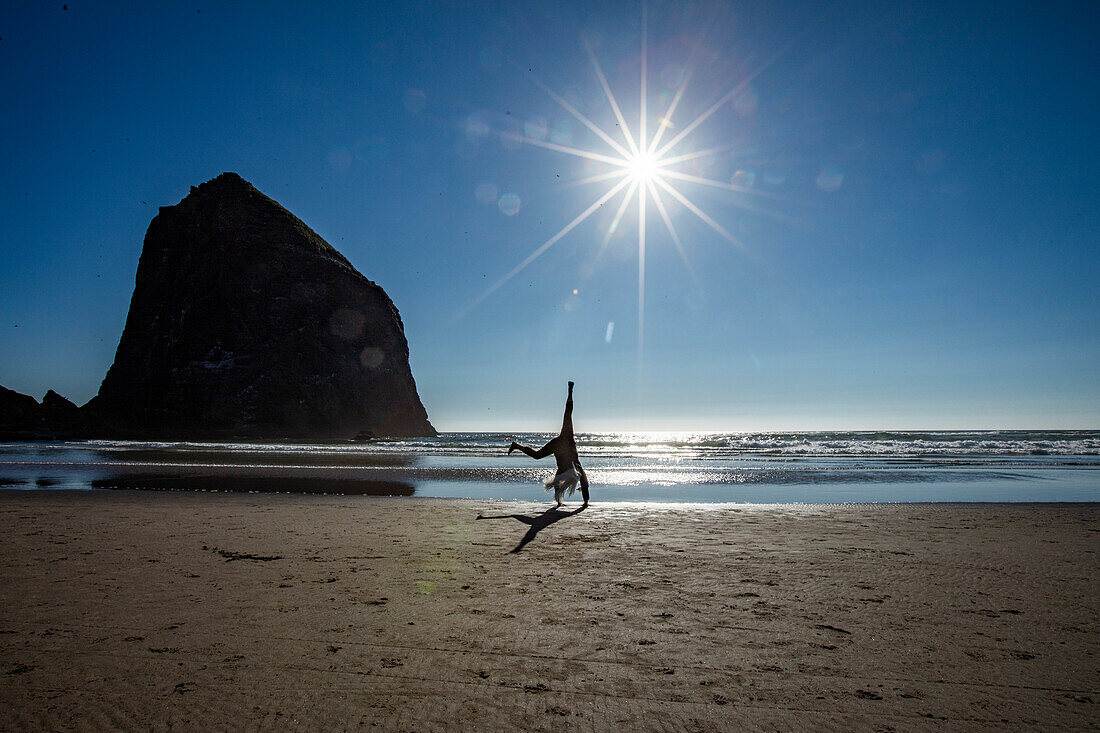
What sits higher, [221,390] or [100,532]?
[221,390]

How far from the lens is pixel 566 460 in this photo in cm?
1252

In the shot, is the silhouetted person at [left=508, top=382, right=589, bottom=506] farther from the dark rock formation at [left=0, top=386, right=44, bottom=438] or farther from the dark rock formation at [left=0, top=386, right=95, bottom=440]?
the dark rock formation at [left=0, top=386, right=44, bottom=438]

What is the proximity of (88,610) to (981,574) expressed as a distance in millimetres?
9236

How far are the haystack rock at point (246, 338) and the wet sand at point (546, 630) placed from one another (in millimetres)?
66250

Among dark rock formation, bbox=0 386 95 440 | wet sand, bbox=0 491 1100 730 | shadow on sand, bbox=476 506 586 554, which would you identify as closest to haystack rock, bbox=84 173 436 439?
Result: dark rock formation, bbox=0 386 95 440

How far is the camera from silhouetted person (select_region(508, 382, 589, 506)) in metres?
12.3

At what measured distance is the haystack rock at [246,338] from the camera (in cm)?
A: 6769

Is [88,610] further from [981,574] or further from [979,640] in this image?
[981,574]

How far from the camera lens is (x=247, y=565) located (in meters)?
6.51

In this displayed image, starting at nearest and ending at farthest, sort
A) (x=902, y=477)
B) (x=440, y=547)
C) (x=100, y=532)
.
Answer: (x=440, y=547) → (x=100, y=532) → (x=902, y=477)

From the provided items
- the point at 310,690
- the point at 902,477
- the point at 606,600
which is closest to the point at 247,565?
the point at 310,690

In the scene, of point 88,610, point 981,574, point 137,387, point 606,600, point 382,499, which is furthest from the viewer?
point 137,387

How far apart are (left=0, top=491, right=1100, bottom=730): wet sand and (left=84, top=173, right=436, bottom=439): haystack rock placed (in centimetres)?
6625

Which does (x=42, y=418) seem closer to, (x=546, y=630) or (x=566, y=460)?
(x=566, y=460)
